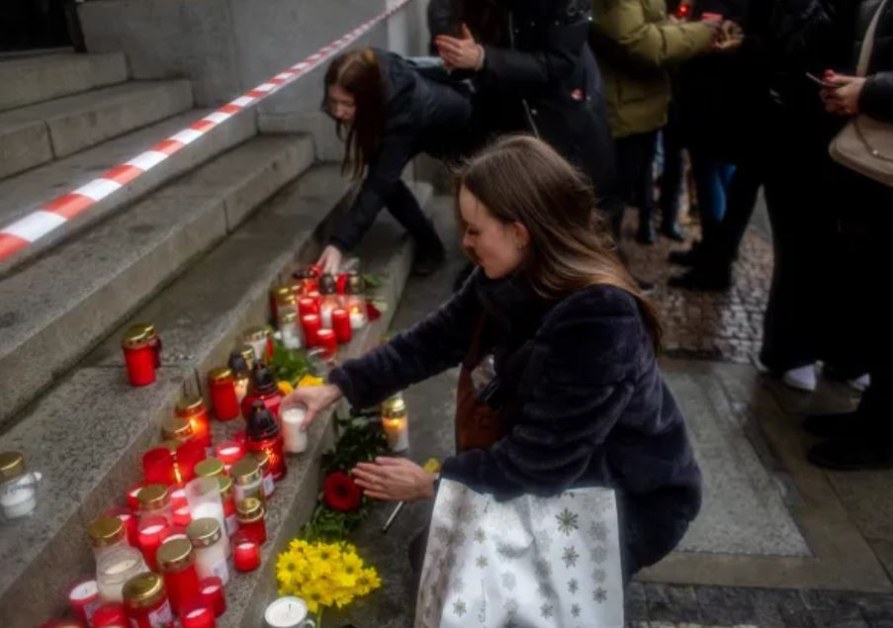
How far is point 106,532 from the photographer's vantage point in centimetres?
192

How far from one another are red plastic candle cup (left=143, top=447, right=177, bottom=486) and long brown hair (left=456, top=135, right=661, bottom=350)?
3.81ft

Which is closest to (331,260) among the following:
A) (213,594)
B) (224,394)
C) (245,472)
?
(224,394)

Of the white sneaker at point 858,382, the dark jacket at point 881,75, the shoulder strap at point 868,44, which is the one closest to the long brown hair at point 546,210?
the dark jacket at point 881,75

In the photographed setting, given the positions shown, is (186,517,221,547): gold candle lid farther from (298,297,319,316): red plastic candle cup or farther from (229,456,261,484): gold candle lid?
(298,297,319,316): red plastic candle cup

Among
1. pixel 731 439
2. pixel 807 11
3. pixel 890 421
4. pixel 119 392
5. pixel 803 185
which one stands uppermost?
pixel 807 11

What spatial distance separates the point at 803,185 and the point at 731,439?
1.15 metres

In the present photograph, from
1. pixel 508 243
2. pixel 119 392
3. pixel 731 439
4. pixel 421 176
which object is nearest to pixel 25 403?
pixel 119 392

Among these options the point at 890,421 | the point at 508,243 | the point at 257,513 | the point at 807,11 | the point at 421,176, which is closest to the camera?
the point at 508,243

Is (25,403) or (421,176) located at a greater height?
(25,403)

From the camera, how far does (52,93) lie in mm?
4422

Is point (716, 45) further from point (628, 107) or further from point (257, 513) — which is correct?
point (257, 513)

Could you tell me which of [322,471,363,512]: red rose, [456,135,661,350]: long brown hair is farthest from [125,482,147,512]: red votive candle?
[456,135,661,350]: long brown hair

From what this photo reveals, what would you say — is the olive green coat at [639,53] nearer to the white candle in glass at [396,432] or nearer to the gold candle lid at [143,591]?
the white candle in glass at [396,432]

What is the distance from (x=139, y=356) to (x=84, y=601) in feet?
2.66
